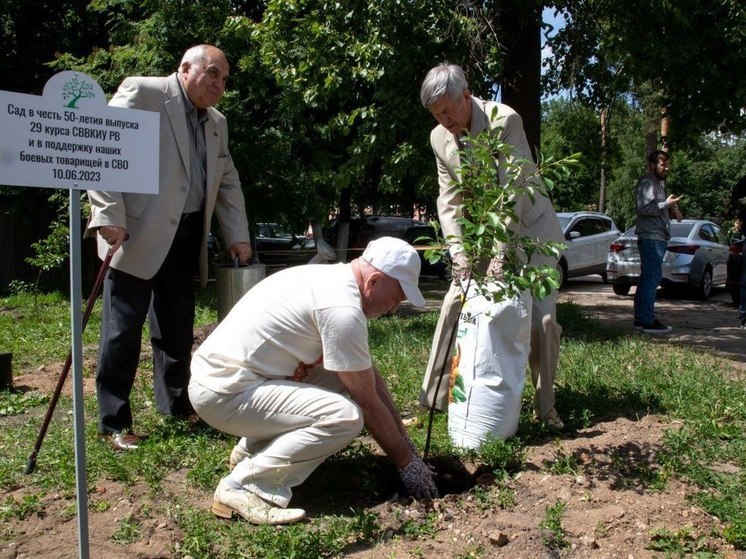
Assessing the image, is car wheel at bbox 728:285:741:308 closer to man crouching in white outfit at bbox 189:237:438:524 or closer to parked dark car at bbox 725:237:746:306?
parked dark car at bbox 725:237:746:306

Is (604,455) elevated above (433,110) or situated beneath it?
situated beneath

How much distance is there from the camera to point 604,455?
3.87 meters

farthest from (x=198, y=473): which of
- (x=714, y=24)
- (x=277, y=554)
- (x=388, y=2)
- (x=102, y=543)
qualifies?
(x=714, y=24)

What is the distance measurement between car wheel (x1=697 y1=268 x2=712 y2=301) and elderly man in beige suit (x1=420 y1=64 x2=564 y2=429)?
10.7 meters

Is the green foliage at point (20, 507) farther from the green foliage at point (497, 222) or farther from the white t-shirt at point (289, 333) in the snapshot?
the green foliage at point (497, 222)

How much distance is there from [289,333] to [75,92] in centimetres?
124

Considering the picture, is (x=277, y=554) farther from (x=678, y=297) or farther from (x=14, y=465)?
(x=678, y=297)

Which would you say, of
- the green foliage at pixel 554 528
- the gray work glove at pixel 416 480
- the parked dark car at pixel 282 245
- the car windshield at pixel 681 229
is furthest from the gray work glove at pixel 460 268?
the car windshield at pixel 681 229

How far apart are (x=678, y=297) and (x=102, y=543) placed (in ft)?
43.7

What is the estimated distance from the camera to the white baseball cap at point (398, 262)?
3.14 m

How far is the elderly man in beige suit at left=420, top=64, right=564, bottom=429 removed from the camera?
4.02 m

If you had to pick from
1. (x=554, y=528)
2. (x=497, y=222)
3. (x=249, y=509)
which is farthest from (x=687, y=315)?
(x=249, y=509)

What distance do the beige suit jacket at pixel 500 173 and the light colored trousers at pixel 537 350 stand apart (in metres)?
0.39

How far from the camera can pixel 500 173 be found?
4090 millimetres
